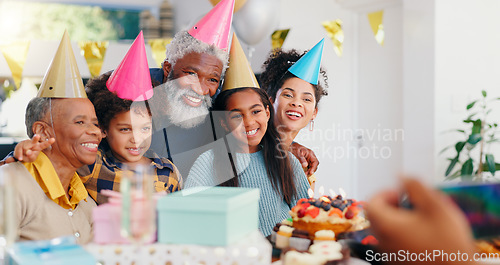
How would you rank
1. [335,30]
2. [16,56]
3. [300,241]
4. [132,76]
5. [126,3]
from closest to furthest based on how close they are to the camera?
[300,241], [132,76], [16,56], [335,30], [126,3]

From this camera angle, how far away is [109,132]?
166 centimetres

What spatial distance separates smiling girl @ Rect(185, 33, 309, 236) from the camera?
1.78 m

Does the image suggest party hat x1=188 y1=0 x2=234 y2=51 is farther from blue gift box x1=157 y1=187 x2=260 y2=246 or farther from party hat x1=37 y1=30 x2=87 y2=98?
blue gift box x1=157 y1=187 x2=260 y2=246

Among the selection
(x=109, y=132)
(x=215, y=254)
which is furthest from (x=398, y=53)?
(x=215, y=254)

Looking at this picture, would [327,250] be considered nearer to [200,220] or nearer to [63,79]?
[200,220]

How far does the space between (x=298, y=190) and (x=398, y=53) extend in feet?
8.50

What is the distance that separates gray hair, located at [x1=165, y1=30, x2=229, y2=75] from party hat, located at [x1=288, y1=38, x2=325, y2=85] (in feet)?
1.01

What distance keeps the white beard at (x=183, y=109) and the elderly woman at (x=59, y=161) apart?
1.83ft

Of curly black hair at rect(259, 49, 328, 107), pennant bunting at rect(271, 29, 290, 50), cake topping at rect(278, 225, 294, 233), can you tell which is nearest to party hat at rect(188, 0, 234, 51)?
curly black hair at rect(259, 49, 328, 107)

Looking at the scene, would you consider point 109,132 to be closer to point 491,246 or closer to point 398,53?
point 491,246

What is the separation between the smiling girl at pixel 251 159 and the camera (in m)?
1.78

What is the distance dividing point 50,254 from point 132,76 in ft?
2.97

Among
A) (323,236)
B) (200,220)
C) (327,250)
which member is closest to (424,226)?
(200,220)

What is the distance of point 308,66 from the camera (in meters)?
2.16
